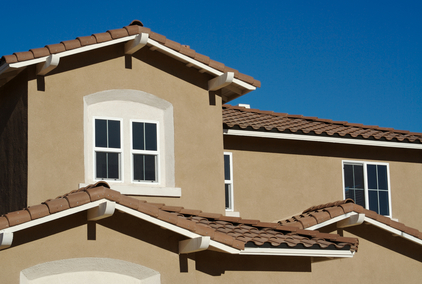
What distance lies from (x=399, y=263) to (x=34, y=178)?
9.23 meters

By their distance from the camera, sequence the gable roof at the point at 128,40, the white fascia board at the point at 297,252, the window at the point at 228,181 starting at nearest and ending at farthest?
the white fascia board at the point at 297,252 < the gable roof at the point at 128,40 < the window at the point at 228,181

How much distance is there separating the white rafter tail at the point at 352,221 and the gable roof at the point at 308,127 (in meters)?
3.04

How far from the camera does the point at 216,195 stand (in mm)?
14086

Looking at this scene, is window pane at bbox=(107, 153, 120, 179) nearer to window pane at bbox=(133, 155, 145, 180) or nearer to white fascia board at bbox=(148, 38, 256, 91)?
window pane at bbox=(133, 155, 145, 180)

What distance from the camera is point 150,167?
13930 mm

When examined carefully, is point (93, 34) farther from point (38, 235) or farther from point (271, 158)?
point (271, 158)

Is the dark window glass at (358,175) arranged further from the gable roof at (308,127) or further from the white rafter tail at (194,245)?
the white rafter tail at (194,245)

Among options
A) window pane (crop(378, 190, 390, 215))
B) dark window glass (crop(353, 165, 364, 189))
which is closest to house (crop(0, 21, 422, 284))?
dark window glass (crop(353, 165, 364, 189))

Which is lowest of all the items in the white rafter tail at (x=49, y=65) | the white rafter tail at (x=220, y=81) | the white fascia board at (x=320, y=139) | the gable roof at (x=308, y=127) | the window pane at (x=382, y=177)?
the window pane at (x=382, y=177)

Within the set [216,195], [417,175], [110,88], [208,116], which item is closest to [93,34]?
[110,88]

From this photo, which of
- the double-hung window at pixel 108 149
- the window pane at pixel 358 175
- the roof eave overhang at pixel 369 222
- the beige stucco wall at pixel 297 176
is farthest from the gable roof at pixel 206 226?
the window pane at pixel 358 175

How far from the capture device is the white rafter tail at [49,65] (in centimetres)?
1245

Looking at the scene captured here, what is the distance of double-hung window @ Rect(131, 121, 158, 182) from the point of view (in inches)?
542

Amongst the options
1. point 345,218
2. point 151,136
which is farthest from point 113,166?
point 345,218
